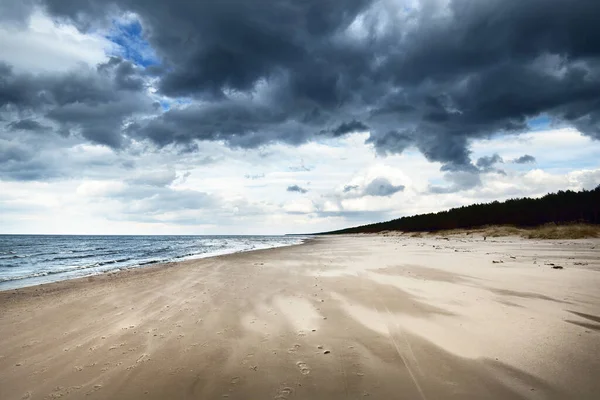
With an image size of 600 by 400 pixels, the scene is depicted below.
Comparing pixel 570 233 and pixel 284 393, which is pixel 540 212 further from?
pixel 284 393

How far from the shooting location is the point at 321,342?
4.87 metres

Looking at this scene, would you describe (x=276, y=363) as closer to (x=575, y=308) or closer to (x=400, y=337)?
(x=400, y=337)

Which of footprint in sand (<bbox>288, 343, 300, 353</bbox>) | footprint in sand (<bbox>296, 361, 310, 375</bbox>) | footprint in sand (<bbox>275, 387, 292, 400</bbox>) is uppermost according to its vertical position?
footprint in sand (<bbox>288, 343, 300, 353</bbox>)

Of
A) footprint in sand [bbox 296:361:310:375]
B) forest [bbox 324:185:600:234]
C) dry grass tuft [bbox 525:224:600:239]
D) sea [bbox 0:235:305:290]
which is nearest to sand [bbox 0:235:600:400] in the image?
footprint in sand [bbox 296:361:310:375]

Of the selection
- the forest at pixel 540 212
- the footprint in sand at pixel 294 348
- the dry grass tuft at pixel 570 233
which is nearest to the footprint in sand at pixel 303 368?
the footprint in sand at pixel 294 348

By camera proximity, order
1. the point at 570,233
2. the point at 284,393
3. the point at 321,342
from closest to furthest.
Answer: the point at 284,393
the point at 321,342
the point at 570,233

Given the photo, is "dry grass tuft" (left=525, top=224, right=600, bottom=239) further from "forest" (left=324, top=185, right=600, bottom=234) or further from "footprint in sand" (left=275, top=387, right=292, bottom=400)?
"footprint in sand" (left=275, top=387, right=292, bottom=400)

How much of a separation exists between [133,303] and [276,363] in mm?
5573

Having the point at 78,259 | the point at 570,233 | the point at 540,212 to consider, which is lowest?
the point at 78,259

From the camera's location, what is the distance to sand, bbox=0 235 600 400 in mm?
3592

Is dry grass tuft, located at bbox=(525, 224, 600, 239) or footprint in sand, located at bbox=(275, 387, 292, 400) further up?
dry grass tuft, located at bbox=(525, 224, 600, 239)

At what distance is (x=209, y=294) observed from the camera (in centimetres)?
877

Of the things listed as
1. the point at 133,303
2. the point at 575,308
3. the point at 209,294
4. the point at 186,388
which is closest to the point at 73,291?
the point at 133,303

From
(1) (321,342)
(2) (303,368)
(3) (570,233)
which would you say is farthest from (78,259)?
(3) (570,233)
